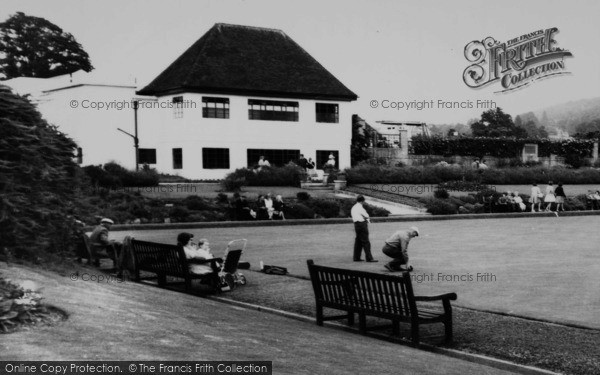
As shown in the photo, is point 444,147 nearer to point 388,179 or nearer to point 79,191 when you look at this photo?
point 388,179

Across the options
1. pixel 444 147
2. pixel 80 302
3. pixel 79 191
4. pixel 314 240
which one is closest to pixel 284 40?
pixel 444 147

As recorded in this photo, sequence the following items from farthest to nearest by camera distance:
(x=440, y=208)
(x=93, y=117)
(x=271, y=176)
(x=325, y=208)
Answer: (x=93, y=117) < (x=271, y=176) < (x=440, y=208) < (x=325, y=208)

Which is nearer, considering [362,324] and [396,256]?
[362,324]

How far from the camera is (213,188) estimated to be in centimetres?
3850

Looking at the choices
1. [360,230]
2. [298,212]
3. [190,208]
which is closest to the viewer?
[360,230]

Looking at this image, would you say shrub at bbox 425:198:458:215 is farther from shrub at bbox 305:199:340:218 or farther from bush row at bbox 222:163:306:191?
bush row at bbox 222:163:306:191

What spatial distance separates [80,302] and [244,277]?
203 inches

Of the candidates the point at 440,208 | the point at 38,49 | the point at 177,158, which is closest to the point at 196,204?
the point at 440,208

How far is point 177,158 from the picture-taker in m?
44.9

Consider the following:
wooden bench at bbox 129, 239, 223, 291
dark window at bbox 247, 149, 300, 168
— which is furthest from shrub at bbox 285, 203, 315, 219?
wooden bench at bbox 129, 239, 223, 291

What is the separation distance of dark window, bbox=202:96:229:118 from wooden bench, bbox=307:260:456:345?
34668 mm

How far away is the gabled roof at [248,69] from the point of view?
4528 centimetres

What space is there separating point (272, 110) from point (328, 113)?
158 inches

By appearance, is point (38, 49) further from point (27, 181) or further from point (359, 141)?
point (27, 181)
